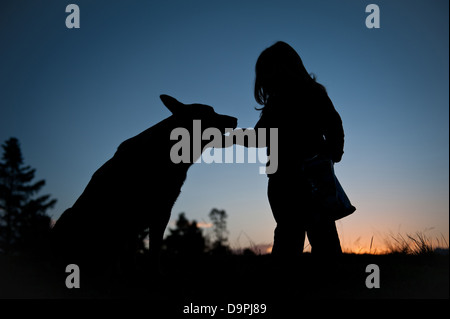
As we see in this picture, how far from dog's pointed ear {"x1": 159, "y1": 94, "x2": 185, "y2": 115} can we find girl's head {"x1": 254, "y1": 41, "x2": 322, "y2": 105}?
1.34 m

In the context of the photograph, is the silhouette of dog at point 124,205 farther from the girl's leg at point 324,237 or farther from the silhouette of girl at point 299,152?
the girl's leg at point 324,237

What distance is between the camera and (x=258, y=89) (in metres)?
3.70

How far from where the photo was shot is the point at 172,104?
178 inches

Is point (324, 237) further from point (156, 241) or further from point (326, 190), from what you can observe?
point (156, 241)

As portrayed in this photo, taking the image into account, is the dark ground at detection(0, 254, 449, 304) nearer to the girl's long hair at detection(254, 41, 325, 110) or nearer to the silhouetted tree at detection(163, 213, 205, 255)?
the girl's long hair at detection(254, 41, 325, 110)

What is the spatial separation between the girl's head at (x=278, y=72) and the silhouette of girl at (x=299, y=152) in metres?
0.03

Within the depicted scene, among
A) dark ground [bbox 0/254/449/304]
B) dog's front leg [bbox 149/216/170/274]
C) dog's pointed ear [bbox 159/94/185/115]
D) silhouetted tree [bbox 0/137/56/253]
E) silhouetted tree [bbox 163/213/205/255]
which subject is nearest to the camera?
dark ground [bbox 0/254/449/304]

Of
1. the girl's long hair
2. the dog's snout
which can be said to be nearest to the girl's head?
the girl's long hair

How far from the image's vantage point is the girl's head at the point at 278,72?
3506mm

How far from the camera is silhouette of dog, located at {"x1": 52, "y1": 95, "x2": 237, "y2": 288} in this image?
12.7 ft

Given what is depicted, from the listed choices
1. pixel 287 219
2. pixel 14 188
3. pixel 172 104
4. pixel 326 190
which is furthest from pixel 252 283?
pixel 14 188
